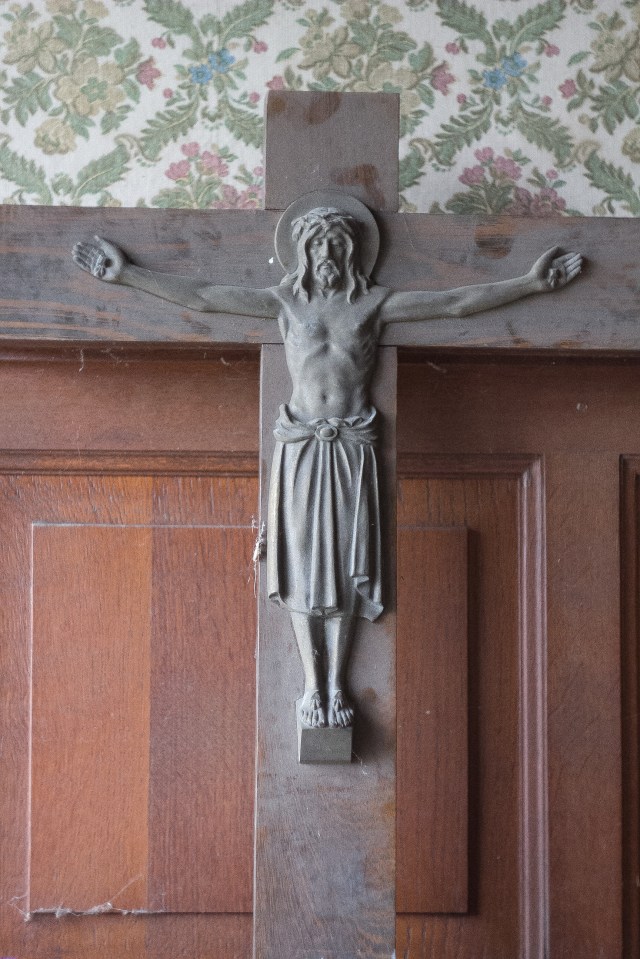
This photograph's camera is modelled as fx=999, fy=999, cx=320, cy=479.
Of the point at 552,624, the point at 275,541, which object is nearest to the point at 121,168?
the point at 275,541

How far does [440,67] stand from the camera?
1.25 metres

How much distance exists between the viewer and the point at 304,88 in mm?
1240

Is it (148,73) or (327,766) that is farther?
(148,73)

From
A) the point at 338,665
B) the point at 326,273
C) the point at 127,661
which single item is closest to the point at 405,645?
the point at 338,665

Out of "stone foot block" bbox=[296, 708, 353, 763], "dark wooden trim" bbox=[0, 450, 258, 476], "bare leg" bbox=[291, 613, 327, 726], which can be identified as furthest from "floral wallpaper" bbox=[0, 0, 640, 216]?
"stone foot block" bbox=[296, 708, 353, 763]

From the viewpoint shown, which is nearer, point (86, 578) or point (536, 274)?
point (536, 274)

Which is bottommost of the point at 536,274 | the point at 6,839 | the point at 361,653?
the point at 6,839

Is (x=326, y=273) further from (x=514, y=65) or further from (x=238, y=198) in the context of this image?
(x=514, y=65)

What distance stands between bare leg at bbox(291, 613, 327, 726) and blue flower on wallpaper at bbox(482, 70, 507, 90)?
703mm

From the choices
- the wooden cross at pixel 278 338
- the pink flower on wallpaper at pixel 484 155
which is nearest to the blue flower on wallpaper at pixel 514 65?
the pink flower on wallpaper at pixel 484 155

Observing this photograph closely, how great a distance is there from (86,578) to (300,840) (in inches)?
16.8

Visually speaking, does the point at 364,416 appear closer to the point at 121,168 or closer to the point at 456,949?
the point at 121,168

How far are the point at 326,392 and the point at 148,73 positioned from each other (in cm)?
51

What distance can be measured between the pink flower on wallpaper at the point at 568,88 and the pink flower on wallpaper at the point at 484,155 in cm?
12
